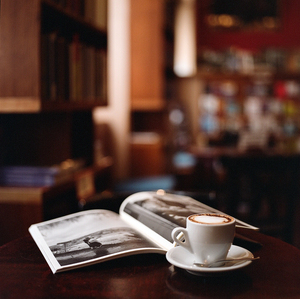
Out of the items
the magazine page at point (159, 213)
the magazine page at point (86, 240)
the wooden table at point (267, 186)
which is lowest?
the wooden table at point (267, 186)

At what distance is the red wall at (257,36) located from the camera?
20.7 ft

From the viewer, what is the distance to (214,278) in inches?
28.8

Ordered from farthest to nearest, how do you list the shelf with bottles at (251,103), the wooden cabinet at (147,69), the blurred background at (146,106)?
the shelf with bottles at (251,103), the wooden cabinet at (147,69), the blurred background at (146,106)

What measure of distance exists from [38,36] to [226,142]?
240cm

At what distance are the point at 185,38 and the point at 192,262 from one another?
594cm

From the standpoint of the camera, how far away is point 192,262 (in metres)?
0.75

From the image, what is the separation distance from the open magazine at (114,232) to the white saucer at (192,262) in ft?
0.15

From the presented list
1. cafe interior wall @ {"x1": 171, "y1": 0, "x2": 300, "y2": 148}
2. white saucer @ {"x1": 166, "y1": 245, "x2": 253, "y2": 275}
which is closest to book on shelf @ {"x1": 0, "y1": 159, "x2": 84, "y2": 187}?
white saucer @ {"x1": 166, "y1": 245, "x2": 253, "y2": 275}

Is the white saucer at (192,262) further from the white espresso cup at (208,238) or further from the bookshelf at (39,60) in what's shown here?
the bookshelf at (39,60)

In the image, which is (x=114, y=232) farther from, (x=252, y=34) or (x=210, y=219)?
(x=252, y=34)

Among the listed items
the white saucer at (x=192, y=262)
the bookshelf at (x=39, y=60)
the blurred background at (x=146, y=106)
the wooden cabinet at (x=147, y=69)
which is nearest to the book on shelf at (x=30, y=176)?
the blurred background at (x=146, y=106)

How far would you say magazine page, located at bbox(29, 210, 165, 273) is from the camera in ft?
2.60

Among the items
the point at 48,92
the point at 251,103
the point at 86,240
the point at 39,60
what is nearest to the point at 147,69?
the point at 48,92

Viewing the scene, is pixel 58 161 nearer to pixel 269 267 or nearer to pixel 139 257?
pixel 139 257
